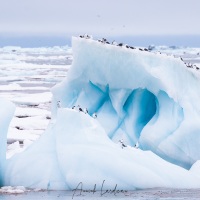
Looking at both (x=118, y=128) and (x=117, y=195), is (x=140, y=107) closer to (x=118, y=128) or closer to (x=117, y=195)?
(x=118, y=128)

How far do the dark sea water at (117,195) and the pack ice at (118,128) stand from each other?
→ 0.58ft

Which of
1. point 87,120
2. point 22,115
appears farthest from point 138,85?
point 22,115

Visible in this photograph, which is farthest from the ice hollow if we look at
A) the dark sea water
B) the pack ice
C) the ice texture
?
the ice texture

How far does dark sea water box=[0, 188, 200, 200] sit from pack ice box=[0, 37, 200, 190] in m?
0.18

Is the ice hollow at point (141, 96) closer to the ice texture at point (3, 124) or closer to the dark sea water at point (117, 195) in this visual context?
the dark sea water at point (117, 195)

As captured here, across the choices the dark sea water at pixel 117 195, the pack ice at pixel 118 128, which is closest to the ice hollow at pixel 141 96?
the pack ice at pixel 118 128

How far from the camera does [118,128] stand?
9273mm

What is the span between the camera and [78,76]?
31.2 ft

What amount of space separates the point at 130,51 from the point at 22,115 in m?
7.14

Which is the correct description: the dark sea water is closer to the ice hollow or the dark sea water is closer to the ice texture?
the ice texture

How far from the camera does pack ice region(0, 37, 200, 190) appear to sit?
24.1 feet

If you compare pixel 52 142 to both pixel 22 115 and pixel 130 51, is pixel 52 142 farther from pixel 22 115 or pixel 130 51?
pixel 22 115

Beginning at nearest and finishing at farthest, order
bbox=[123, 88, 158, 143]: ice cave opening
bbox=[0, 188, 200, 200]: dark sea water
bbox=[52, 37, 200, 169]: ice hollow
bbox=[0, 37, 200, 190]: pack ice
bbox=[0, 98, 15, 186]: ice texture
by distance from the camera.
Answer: bbox=[0, 188, 200, 200]: dark sea water, bbox=[0, 37, 200, 190]: pack ice, bbox=[0, 98, 15, 186]: ice texture, bbox=[52, 37, 200, 169]: ice hollow, bbox=[123, 88, 158, 143]: ice cave opening

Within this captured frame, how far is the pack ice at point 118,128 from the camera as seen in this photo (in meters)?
7.34
